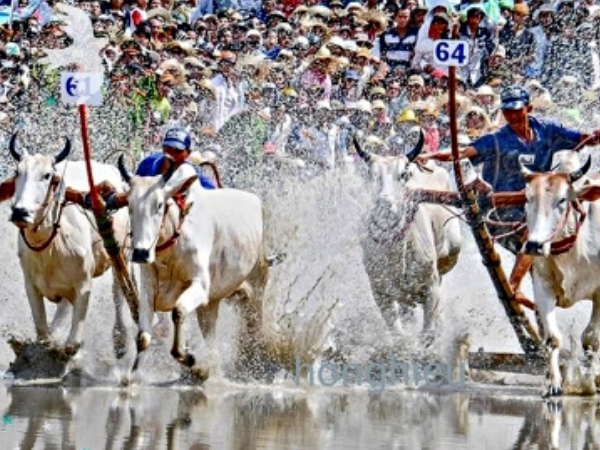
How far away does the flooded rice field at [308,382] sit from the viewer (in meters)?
12.3

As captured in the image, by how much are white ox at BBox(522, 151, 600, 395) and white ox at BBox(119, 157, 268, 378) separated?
238 cm

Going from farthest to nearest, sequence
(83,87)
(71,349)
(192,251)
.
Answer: (71,349), (83,87), (192,251)

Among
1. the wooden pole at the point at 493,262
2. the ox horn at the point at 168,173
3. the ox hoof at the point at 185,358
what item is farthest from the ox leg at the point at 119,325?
the wooden pole at the point at 493,262

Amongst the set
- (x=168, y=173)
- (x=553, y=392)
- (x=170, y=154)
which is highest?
(x=170, y=154)

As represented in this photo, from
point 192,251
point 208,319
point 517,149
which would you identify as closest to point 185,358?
point 192,251

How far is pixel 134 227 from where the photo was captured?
1454 centimetres

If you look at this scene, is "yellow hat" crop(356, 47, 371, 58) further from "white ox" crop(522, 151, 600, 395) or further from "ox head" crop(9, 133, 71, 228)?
"ox head" crop(9, 133, 71, 228)

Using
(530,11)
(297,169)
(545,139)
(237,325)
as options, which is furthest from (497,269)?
(530,11)

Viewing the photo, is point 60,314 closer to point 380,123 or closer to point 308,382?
point 308,382

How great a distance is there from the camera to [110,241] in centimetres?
1505

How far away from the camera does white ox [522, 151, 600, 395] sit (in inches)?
567

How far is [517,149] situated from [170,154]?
2.70 meters

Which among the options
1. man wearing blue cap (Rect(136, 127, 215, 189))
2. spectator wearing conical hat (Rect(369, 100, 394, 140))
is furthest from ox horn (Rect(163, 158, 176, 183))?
spectator wearing conical hat (Rect(369, 100, 394, 140))

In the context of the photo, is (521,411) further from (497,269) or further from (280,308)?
(280,308)
